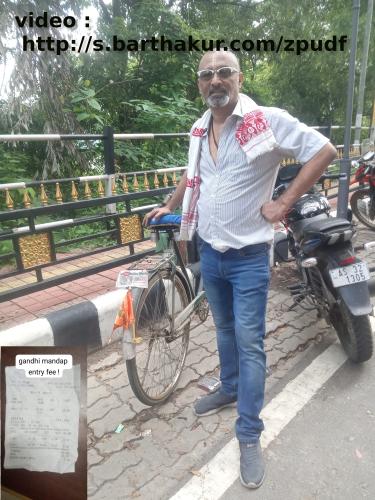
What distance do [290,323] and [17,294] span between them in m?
2.16

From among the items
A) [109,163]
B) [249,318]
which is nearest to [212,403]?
[249,318]

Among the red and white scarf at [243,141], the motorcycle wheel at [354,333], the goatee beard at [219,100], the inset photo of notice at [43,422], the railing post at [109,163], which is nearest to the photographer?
the inset photo of notice at [43,422]

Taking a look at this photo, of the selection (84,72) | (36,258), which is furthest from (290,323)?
(84,72)

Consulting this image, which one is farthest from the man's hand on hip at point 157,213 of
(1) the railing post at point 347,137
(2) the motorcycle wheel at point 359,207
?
(2) the motorcycle wheel at point 359,207

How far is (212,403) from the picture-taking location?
231cm

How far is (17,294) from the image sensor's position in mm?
3018

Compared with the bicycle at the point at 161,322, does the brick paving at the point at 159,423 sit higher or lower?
lower

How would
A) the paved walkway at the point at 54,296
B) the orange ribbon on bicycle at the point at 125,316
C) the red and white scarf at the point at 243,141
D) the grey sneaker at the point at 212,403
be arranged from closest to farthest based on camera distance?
the red and white scarf at the point at 243,141 → the orange ribbon on bicycle at the point at 125,316 → the grey sneaker at the point at 212,403 → the paved walkway at the point at 54,296

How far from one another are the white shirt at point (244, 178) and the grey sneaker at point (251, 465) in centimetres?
95

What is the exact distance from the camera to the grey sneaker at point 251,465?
1.80 meters

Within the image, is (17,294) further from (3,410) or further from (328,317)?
(328,317)

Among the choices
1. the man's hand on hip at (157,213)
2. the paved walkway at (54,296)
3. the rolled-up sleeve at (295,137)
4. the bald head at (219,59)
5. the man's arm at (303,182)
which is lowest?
the paved walkway at (54,296)

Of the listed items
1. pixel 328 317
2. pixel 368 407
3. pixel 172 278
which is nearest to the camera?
pixel 368 407

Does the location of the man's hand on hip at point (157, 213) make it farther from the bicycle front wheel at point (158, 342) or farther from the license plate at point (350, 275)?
the license plate at point (350, 275)
